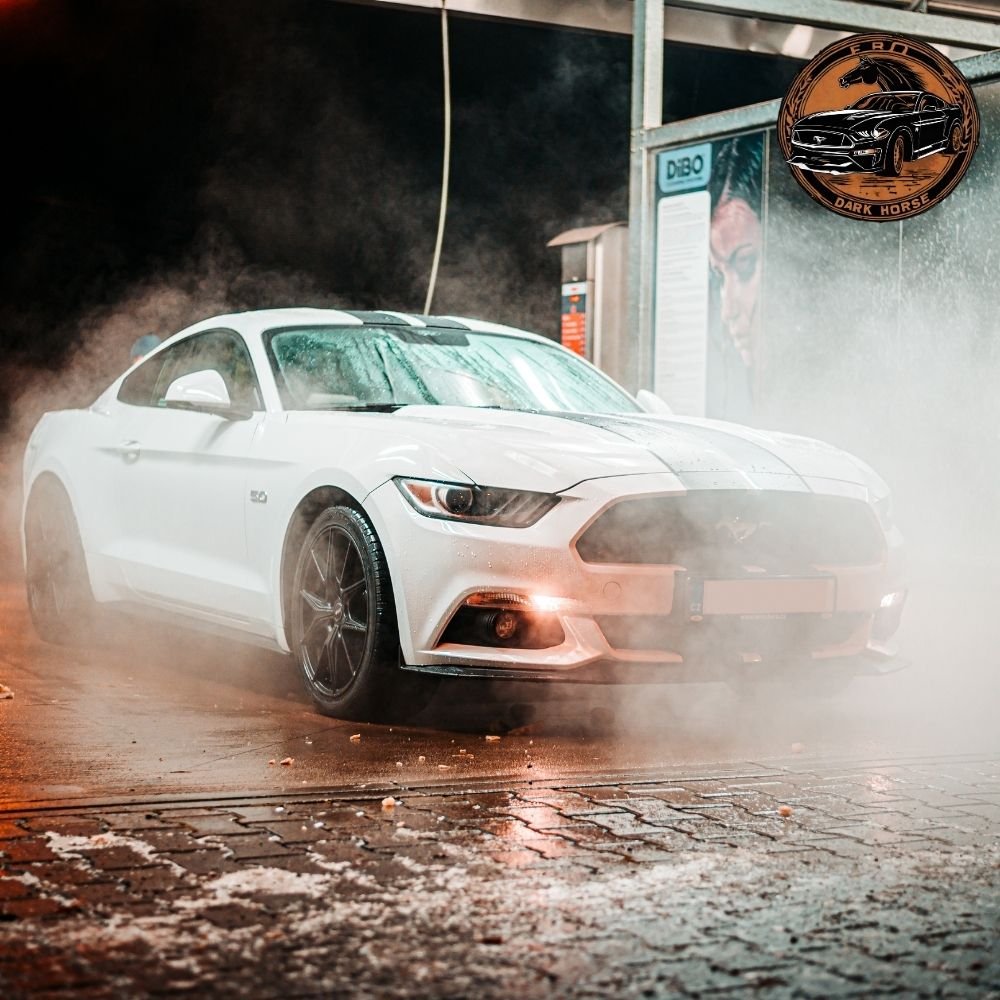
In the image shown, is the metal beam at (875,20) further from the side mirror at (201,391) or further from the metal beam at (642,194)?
the side mirror at (201,391)

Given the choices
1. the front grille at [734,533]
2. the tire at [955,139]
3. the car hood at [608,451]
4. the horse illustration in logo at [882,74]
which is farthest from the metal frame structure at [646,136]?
the front grille at [734,533]

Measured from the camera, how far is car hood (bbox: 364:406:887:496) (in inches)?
234

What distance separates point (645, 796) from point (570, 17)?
9.20 meters

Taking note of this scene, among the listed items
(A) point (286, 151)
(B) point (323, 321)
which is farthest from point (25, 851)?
(A) point (286, 151)

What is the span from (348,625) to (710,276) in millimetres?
4741

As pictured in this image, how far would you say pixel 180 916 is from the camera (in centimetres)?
372

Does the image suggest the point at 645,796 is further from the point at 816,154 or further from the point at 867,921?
the point at 816,154

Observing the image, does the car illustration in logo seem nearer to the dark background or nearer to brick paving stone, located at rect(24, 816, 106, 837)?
brick paving stone, located at rect(24, 816, 106, 837)

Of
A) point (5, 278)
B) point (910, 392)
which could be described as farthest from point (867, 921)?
point (5, 278)

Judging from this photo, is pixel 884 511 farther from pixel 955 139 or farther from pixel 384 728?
pixel 955 139

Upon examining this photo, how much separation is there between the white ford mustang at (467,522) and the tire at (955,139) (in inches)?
107

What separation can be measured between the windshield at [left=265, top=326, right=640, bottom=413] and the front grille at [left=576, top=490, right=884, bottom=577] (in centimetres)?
117

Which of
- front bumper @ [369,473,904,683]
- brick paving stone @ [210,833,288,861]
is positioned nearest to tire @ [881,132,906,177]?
front bumper @ [369,473,904,683]

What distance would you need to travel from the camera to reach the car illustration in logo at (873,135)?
373 inches
